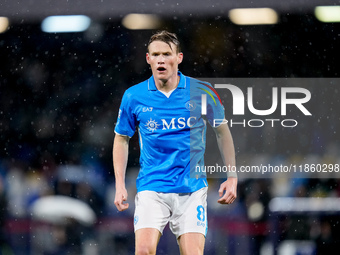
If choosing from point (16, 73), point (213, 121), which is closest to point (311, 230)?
point (213, 121)

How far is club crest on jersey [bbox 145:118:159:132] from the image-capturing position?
356 cm

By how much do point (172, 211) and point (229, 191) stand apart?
Result: 1.13 ft

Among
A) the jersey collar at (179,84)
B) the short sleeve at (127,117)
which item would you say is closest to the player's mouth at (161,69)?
the jersey collar at (179,84)

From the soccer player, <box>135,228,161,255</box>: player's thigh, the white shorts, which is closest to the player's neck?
the soccer player

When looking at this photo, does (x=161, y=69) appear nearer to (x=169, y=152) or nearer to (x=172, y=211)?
(x=169, y=152)

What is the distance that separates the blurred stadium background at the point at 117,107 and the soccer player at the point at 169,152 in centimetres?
163

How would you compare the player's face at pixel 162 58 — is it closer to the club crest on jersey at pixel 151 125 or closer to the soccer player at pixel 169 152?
the soccer player at pixel 169 152

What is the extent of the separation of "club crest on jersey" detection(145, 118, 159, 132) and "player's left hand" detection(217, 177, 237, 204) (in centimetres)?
52

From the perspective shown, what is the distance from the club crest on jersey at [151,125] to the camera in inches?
140

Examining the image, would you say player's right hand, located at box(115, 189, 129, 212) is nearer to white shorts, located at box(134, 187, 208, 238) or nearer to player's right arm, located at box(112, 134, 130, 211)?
player's right arm, located at box(112, 134, 130, 211)

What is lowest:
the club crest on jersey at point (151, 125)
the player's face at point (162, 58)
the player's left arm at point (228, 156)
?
the player's left arm at point (228, 156)

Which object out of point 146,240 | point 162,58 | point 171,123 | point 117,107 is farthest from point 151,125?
point 117,107

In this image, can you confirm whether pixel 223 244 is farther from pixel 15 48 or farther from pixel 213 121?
pixel 15 48

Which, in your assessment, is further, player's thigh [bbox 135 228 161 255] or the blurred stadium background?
the blurred stadium background
